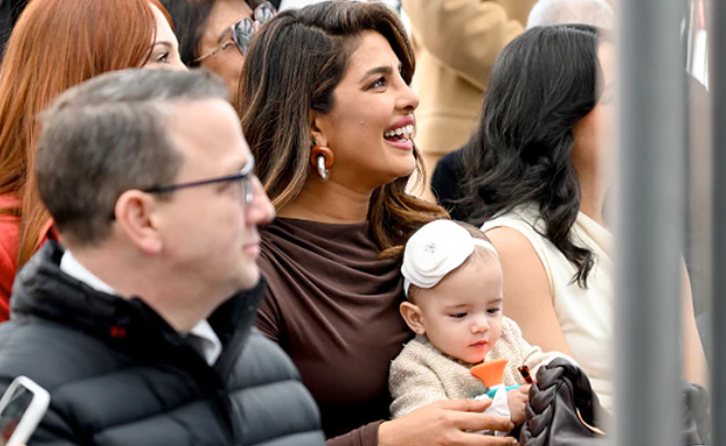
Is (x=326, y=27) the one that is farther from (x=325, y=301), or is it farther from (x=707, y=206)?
(x=707, y=206)

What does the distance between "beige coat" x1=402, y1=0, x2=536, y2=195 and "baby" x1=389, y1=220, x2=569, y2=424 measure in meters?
1.78

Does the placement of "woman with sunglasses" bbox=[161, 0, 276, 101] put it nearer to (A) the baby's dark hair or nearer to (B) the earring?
(B) the earring

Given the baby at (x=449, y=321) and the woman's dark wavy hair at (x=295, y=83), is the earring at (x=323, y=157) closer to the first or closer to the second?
the woman's dark wavy hair at (x=295, y=83)

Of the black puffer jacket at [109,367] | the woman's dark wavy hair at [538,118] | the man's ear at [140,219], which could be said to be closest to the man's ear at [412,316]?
the woman's dark wavy hair at [538,118]

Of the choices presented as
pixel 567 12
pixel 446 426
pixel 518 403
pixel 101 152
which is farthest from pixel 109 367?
pixel 567 12

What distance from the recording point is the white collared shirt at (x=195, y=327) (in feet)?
6.02

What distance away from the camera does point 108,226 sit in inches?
71.2

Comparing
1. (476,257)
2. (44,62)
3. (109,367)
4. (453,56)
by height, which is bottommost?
(476,257)

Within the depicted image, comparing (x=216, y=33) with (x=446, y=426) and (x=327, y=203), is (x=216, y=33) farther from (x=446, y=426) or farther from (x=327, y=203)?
(x=446, y=426)

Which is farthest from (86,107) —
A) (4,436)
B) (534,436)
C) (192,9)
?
(192,9)

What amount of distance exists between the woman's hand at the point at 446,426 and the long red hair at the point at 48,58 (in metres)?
0.98

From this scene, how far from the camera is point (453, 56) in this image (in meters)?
4.88

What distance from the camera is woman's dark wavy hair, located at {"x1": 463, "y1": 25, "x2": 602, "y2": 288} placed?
146 inches

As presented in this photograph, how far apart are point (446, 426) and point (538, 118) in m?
1.29
